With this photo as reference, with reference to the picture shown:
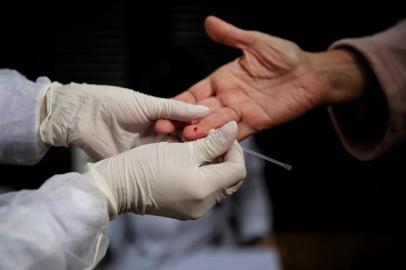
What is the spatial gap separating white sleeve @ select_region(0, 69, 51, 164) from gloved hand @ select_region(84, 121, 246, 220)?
0.29 metres

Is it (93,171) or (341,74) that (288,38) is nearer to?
(341,74)

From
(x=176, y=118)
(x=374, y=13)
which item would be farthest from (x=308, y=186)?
(x=176, y=118)

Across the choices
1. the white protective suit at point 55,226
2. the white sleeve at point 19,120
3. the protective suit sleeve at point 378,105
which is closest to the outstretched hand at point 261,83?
the protective suit sleeve at point 378,105

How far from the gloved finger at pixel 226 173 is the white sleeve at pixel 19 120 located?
465 millimetres

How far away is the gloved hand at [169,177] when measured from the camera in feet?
2.92

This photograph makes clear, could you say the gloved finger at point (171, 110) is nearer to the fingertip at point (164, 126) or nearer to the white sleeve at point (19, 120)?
the fingertip at point (164, 126)

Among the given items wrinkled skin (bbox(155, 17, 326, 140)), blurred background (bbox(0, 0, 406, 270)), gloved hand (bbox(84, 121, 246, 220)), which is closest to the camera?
gloved hand (bbox(84, 121, 246, 220))

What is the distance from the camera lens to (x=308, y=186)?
2232 millimetres

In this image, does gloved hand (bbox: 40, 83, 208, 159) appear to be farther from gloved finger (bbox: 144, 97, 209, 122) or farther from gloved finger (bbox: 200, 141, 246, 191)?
gloved finger (bbox: 200, 141, 246, 191)

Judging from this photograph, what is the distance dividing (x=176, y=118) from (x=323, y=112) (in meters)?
1.21

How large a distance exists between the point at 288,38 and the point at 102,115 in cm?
110

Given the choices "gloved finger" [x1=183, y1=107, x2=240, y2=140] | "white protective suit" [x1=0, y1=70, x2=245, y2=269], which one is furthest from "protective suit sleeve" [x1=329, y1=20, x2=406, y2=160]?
"white protective suit" [x1=0, y1=70, x2=245, y2=269]

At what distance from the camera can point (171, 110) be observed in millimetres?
1058

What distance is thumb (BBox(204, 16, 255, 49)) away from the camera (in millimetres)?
1259
